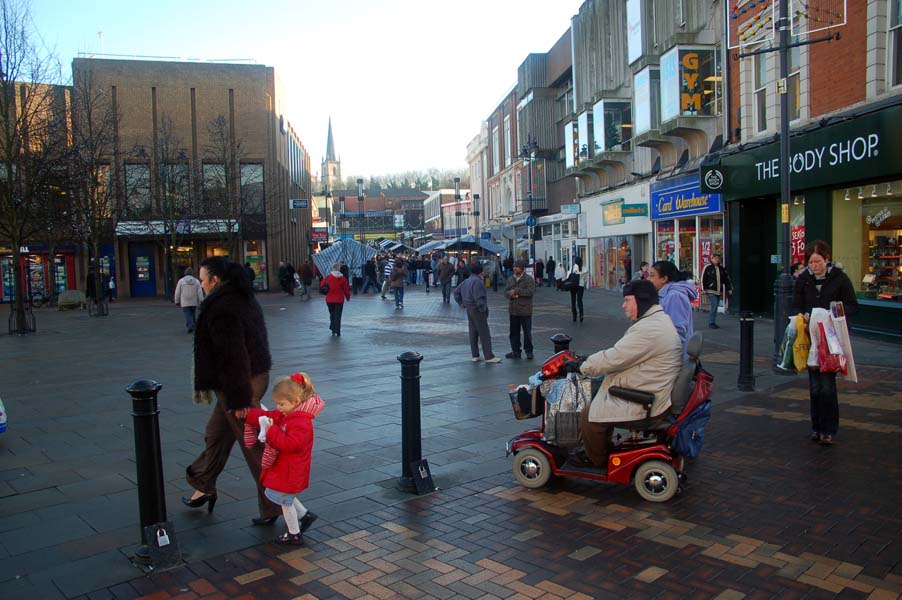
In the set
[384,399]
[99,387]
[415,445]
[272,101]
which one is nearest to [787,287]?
[384,399]

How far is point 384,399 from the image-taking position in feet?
29.2

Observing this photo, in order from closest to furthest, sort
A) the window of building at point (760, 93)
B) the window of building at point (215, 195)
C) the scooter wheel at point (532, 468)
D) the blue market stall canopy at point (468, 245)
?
the scooter wheel at point (532, 468)
the window of building at point (760, 93)
the window of building at point (215, 195)
the blue market stall canopy at point (468, 245)

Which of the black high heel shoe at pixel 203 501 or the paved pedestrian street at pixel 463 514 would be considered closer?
the paved pedestrian street at pixel 463 514

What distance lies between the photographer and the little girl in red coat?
168 inches

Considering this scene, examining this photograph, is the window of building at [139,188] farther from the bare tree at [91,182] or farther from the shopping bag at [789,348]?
the shopping bag at [789,348]

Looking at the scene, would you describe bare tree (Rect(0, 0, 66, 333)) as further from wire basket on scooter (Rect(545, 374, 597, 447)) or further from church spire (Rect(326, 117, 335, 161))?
church spire (Rect(326, 117, 335, 161))

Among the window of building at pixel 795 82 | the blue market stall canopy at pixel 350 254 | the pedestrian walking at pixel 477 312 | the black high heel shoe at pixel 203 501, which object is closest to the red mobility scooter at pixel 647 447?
the black high heel shoe at pixel 203 501

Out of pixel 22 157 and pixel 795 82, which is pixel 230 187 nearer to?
pixel 22 157

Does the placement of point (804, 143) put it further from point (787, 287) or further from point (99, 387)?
point (99, 387)

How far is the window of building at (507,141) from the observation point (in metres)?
52.3

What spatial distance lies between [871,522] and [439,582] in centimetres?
291

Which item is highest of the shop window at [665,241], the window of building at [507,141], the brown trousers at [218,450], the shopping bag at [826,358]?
the window of building at [507,141]

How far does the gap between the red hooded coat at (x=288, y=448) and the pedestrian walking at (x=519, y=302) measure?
25.3 ft

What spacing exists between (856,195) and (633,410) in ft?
37.4
